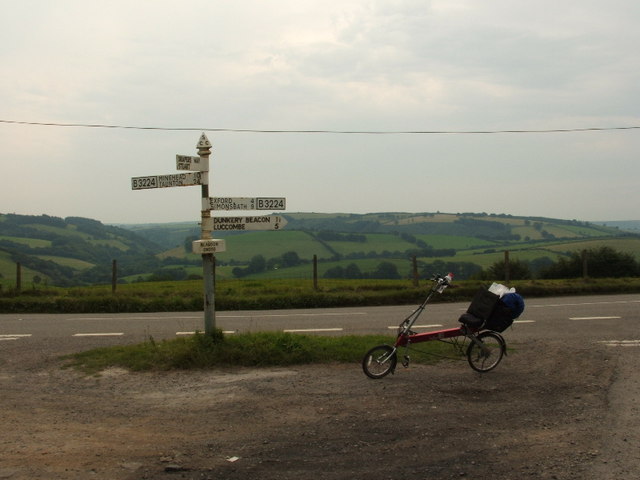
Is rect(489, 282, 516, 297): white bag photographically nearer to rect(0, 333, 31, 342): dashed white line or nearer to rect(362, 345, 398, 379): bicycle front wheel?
rect(362, 345, 398, 379): bicycle front wheel

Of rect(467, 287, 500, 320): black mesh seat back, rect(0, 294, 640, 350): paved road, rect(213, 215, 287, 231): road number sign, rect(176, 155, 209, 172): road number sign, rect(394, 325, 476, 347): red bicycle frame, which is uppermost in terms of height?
rect(176, 155, 209, 172): road number sign

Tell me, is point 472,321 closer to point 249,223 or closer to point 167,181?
point 249,223

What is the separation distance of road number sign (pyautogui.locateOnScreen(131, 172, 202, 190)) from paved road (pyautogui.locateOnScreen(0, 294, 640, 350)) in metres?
3.42

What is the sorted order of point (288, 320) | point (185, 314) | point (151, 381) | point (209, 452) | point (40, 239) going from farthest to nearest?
point (40, 239) < point (185, 314) < point (288, 320) < point (151, 381) < point (209, 452)

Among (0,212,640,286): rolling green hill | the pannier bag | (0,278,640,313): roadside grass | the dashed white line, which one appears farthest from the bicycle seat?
(0,212,640,286): rolling green hill

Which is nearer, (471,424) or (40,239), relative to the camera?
(471,424)

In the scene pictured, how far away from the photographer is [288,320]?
1470cm

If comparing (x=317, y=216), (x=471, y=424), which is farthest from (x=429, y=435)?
(x=317, y=216)

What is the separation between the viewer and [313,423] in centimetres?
564

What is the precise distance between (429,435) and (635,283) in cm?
1934

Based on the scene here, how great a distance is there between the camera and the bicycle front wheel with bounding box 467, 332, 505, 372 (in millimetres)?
7688

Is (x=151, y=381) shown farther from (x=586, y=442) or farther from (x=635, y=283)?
(x=635, y=283)

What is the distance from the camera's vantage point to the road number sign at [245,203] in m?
8.99

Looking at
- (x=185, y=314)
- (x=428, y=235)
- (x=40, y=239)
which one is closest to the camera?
(x=185, y=314)
